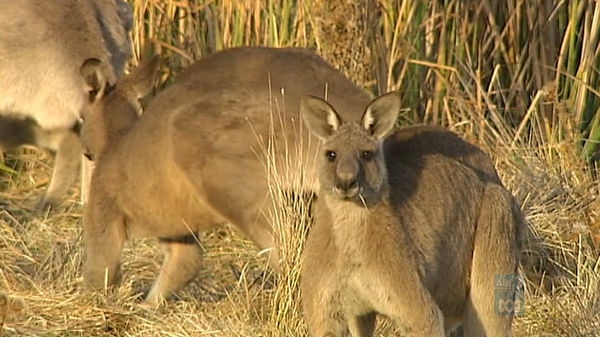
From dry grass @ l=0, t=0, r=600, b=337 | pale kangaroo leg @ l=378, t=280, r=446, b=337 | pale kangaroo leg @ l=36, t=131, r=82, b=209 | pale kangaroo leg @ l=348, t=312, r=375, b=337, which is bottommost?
pale kangaroo leg @ l=36, t=131, r=82, b=209

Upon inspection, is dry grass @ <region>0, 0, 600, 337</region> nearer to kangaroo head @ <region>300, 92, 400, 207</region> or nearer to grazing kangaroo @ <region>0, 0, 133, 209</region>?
grazing kangaroo @ <region>0, 0, 133, 209</region>

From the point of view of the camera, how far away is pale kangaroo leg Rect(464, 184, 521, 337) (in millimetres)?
5262

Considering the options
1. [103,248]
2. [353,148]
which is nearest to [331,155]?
[353,148]

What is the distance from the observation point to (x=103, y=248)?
21.5 feet

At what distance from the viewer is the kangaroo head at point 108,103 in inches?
270

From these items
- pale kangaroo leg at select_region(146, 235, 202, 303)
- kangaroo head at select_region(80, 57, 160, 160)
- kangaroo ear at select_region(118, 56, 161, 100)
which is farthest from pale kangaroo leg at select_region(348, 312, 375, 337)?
kangaroo ear at select_region(118, 56, 161, 100)

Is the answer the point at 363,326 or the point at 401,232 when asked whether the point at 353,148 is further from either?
the point at 363,326

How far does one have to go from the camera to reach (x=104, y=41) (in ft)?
27.5

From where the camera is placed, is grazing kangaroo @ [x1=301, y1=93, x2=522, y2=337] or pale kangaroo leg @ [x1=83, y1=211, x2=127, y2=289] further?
pale kangaroo leg @ [x1=83, y1=211, x2=127, y2=289]

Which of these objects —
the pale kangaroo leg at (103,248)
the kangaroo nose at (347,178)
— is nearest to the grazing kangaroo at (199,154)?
the pale kangaroo leg at (103,248)

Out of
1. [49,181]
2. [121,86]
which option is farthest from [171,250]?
[49,181]

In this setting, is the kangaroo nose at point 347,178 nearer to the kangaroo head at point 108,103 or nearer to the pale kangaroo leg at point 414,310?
the pale kangaroo leg at point 414,310

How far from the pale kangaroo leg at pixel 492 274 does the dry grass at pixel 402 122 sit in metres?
0.73

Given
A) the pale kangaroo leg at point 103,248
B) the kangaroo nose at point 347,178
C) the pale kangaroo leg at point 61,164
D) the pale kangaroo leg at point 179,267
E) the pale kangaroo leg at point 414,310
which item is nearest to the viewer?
the kangaroo nose at point 347,178
